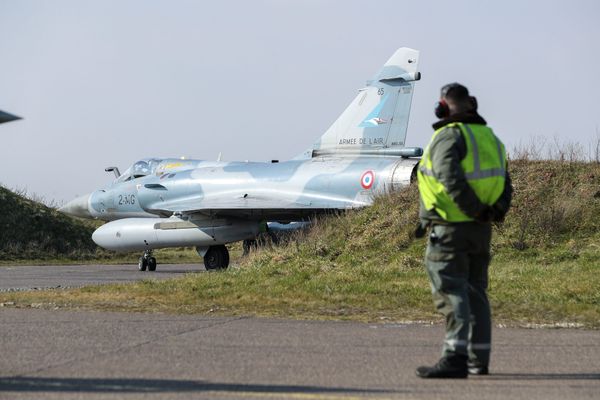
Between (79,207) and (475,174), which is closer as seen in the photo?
(475,174)

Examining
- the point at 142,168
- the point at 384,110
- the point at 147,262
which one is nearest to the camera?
the point at 384,110

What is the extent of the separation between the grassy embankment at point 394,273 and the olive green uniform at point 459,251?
3264 millimetres

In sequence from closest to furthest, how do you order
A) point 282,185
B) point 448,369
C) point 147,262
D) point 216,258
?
point 448,369 → point 282,185 → point 216,258 → point 147,262

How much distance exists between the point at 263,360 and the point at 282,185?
1787 cm

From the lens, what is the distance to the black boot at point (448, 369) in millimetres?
6914

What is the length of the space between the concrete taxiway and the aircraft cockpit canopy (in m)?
19.4

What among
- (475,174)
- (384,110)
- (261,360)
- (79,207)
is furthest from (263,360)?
(79,207)

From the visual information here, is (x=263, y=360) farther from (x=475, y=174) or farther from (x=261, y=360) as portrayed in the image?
(x=475, y=174)

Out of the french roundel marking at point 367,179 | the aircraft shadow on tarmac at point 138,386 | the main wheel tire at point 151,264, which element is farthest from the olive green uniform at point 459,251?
the main wheel tire at point 151,264

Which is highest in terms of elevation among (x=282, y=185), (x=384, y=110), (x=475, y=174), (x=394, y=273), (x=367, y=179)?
(x=384, y=110)

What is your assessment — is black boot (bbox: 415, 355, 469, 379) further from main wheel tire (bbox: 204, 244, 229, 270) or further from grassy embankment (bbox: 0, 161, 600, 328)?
main wheel tire (bbox: 204, 244, 229, 270)

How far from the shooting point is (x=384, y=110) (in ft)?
81.6

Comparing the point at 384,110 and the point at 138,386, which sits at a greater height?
the point at 384,110

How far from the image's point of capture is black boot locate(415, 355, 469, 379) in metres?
6.91
